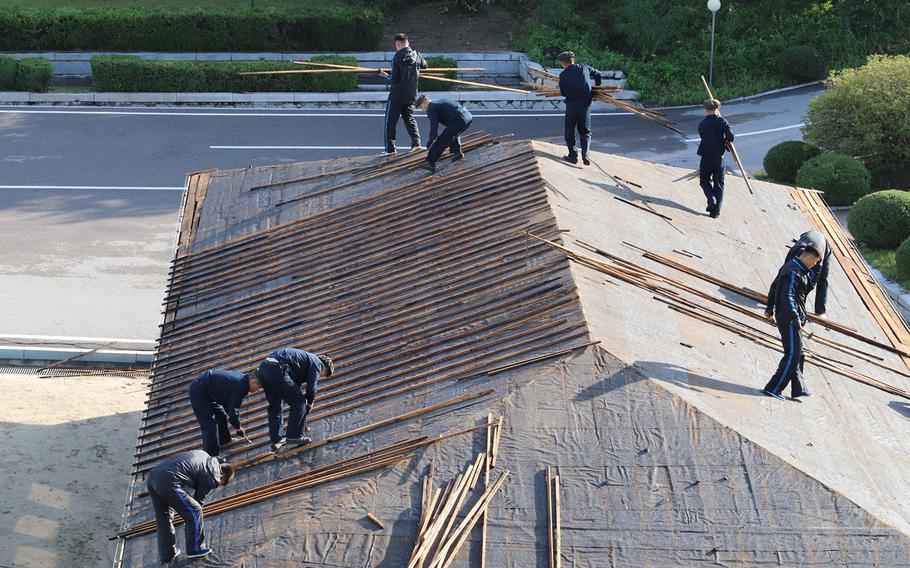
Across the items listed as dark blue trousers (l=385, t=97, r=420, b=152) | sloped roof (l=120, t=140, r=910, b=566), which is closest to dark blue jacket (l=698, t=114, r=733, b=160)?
sloped roof (l=120, t=140, r=910, b=566)

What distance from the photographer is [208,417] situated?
417 inches

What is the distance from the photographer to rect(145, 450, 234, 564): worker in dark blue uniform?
938 centimetres

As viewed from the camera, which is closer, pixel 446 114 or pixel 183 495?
pixel 183 495

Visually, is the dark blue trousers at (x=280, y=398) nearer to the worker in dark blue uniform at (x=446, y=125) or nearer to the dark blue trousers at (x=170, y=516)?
the dark blue trousers at (x=170, y=516)

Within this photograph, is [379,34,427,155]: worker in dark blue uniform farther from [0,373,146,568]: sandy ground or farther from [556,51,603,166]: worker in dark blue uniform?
[0,373,146,568]: sandy ground

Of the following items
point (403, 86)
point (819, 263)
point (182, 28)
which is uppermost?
point (182, 28)

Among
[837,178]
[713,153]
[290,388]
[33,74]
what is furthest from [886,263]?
[33,74]

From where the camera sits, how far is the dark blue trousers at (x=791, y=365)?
11.0 metres

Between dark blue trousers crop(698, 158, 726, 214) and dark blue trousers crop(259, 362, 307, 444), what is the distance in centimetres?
760

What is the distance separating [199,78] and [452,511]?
22974 millimetres

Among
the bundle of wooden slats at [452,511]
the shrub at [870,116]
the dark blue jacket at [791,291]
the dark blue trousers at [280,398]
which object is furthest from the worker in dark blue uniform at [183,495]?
the shrub at [870,116]

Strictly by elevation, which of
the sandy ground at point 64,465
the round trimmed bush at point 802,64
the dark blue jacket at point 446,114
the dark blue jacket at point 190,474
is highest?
the dark blue jacket at point 446,114

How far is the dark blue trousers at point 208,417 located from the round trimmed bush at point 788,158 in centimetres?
1771

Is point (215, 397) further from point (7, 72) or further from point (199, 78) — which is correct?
point (7, 72)
